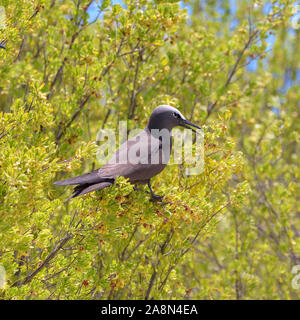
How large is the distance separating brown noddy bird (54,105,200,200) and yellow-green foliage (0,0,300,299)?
157 millimetres

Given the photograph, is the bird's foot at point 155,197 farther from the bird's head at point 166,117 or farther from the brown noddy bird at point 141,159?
the bird's head at point 166,117

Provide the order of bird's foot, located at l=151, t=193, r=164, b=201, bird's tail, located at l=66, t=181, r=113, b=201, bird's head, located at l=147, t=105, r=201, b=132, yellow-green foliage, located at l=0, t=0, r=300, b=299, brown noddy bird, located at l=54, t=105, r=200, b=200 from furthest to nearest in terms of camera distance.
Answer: bird's head, located at l=147, t=105, r=201, b=132
bird's foot, located at l=151, t=193, r=164, b=201
yellow-green foliage, located at l=0, t=0, r=300, b=299
brown noddy bird, located at l=54, t=105, r=200, b=200
bird's tail, located at l=66, t=181, r=113, b=201

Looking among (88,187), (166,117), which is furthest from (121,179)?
(166,117)

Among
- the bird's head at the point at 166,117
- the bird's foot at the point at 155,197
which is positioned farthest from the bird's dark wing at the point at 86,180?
the bird's head at the point at 166,117

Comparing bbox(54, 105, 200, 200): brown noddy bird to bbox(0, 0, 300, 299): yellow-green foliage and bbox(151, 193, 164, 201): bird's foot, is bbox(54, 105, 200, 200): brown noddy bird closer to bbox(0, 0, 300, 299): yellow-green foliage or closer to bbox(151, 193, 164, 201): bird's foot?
bbox(151, 193, 164, 201): bird's foot

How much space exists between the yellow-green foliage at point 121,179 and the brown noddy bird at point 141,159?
16 centimetres

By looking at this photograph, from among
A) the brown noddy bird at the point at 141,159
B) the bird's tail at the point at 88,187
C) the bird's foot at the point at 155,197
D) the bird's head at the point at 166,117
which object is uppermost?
the bird's head at the point at 166,117

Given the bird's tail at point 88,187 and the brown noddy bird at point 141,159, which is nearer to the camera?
the bird's tail at point 88,187

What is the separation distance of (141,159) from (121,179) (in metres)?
0.43

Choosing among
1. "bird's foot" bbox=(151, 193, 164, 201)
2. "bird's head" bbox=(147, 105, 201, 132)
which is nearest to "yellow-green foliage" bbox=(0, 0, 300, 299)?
"bird's foot" bbox=(151, 193, 164, 201)

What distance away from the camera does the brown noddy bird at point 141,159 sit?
142 inches

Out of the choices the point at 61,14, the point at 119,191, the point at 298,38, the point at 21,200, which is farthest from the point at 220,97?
the point at 298,38

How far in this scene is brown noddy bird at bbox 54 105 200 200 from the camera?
11.8 ft
